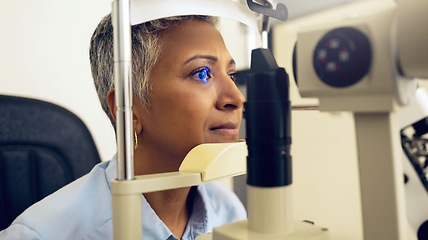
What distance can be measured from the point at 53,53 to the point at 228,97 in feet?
2.28

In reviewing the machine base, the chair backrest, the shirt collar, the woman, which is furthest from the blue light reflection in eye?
the chair backrest

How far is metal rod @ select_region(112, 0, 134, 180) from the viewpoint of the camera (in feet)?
1.15

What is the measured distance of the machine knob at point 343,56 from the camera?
0.87ft

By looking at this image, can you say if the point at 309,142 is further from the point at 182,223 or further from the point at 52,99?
the point at 52,99

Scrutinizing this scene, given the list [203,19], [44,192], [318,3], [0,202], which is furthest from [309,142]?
[0,202]

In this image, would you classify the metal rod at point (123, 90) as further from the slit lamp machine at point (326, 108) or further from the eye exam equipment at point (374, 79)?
the eye exam equipment at point (374, 79)

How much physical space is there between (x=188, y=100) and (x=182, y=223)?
374 millimetres

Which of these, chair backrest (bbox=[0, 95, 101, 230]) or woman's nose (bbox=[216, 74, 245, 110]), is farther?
chair backrest (bbox=[0, 95, 101, 230])

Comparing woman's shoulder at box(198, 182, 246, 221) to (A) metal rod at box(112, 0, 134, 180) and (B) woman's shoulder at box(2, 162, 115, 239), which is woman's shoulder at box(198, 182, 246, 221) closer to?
(B) woman's shoulder at box(2, 162, 115, 239)

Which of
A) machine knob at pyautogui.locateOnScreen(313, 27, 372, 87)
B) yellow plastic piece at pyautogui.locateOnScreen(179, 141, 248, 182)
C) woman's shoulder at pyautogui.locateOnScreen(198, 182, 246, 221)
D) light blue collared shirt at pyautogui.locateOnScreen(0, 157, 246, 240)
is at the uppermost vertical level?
machine knob at pyautogui.locateOnScreen(313, 27, 372, 87)

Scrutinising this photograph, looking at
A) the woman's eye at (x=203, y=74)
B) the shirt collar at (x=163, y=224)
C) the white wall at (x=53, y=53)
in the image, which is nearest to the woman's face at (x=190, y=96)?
the woman's eye at (x=203, y=74)

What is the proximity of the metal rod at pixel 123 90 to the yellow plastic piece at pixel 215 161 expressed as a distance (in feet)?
0.34

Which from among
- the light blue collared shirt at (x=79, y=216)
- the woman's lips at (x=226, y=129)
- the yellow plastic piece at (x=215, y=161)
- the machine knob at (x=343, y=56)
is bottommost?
the light blue collared shirt at (x=79, y=216)

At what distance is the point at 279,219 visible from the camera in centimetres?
32
